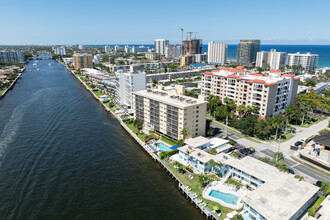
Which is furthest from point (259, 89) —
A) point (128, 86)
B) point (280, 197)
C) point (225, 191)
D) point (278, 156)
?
Result: point (128, 86)

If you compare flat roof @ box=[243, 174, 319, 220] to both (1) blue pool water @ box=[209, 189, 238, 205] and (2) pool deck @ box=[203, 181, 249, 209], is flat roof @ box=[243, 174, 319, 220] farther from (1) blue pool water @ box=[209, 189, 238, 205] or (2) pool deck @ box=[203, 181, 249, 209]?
(1) blue pool water @ box=[209, 189, 238, 205]

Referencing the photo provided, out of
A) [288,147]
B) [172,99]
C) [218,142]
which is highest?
[172,99]

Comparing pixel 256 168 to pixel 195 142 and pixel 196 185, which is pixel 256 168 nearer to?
pixel 196 185

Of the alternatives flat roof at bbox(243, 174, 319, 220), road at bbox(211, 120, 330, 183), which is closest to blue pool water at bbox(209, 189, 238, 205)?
flat roof at bbox(243, 174, 319, 220)

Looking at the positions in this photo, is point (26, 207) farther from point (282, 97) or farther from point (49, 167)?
point (282, 97)

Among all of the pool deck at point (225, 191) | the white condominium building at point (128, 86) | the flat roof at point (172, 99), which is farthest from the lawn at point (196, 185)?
the white condominium building at point (128, 86)

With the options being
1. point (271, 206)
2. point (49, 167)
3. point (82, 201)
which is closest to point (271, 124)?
point (271, 206)

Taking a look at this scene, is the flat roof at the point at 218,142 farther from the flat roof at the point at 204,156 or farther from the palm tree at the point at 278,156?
the palm tree at the point at 278,156
